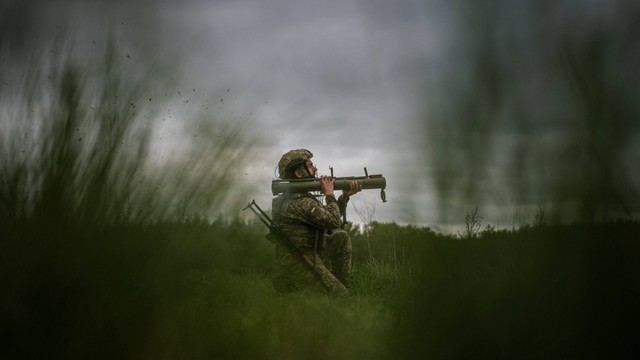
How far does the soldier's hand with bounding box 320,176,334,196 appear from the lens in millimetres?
5219

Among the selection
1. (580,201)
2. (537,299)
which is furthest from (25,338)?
(580,201)

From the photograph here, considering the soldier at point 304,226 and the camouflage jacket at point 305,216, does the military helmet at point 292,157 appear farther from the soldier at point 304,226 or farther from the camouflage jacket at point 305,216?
the camouflage jacket at point 305,216

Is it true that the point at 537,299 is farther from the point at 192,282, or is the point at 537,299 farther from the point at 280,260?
the point at 280,260

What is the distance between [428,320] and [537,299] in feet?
0.68

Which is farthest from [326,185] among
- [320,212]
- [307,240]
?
[307,240]

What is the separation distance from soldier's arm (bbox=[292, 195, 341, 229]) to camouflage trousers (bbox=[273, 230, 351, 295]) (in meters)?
0.36

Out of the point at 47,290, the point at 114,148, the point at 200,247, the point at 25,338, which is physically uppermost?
the point at 114,148

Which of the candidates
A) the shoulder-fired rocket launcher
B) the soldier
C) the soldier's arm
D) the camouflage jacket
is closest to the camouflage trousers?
the soldier

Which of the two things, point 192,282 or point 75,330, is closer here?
point 75,330

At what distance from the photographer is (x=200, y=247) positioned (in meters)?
1.43

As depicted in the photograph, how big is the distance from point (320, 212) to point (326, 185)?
0.39m

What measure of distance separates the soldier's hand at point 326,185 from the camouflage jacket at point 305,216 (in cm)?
26

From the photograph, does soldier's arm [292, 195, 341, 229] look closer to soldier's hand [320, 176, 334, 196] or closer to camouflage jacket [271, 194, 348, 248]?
camouflage jacket [271, 194, 348, 248]

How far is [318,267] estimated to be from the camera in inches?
223
